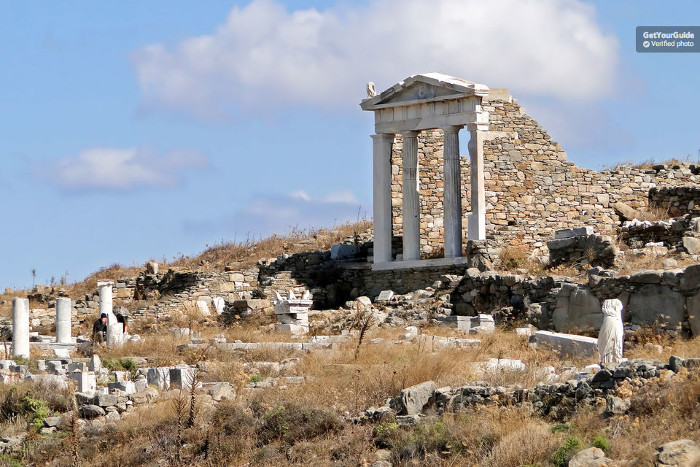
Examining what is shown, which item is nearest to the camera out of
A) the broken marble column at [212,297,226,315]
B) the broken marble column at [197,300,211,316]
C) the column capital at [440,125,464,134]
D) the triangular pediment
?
the broken marble column at [197,300,211,316]

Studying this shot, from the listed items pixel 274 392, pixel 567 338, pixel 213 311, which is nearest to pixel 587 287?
pixel 567 338

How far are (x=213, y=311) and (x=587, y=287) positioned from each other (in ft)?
34.2

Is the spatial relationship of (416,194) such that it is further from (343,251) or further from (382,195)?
(343,251)

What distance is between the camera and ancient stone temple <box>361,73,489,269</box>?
32594 mm

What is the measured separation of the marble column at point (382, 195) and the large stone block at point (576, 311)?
30.5 feet

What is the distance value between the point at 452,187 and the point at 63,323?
1037 centimetres

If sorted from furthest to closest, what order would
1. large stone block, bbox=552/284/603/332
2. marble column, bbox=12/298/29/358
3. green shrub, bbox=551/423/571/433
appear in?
marble column, bbox=12/298/29/358 → large stone block, bbox=552/284/603/332 → green shrub, bbox=551/423/571/433

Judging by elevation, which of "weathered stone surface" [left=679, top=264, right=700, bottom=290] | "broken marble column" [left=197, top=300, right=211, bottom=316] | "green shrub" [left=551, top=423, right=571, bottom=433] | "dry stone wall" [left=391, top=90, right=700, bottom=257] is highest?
"dry stone wall" [left=391, top=90, right=700, bottom=257]

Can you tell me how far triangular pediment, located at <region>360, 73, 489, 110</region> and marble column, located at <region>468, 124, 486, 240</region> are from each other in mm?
901

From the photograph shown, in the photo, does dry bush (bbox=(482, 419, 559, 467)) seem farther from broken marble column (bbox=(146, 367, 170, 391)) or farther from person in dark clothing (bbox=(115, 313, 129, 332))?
person in dark clothing (bbox=(115, 313, 129, 332))

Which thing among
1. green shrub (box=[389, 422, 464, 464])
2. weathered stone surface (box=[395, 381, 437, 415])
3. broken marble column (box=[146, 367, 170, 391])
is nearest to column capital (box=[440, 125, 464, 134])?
broken marble column (box=[146, 367, 170, 391])

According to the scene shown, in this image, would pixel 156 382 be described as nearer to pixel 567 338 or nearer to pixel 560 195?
pixel 567 338

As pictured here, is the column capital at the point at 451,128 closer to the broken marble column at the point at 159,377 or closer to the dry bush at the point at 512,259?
the dry bush at the point at 512,259

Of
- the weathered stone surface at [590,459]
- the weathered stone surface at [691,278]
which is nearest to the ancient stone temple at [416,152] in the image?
the weathered stone surface at [691,278]
